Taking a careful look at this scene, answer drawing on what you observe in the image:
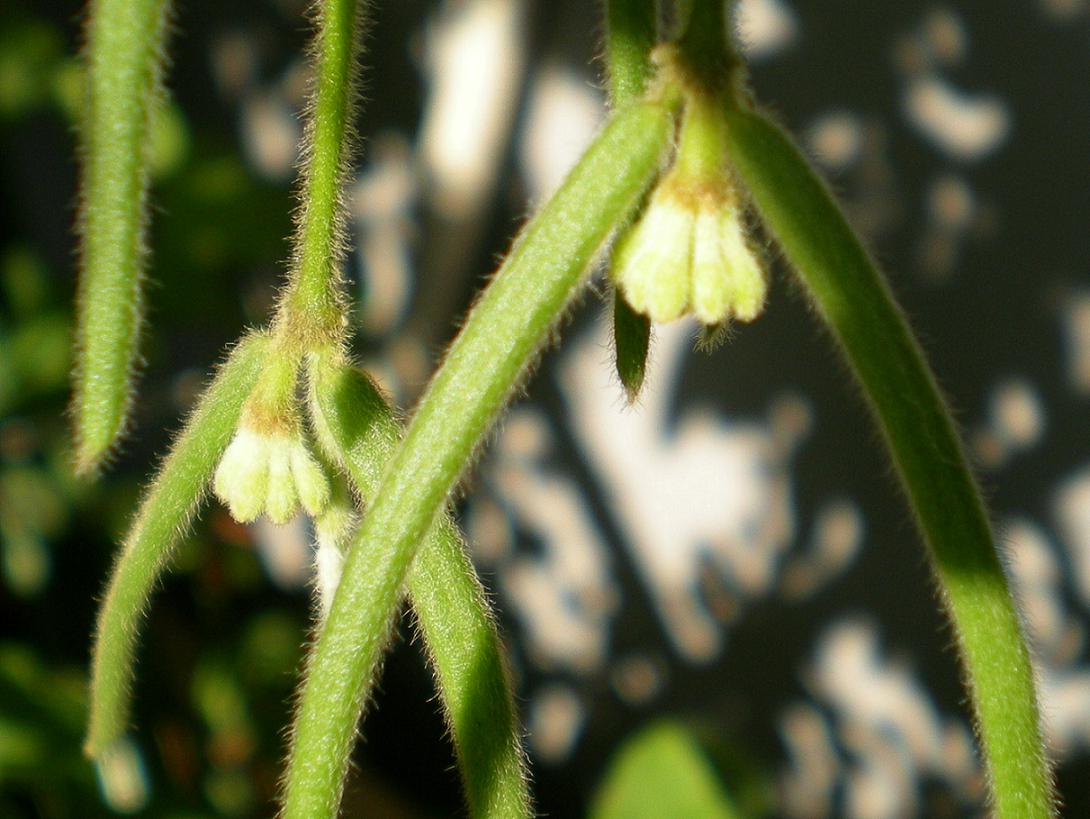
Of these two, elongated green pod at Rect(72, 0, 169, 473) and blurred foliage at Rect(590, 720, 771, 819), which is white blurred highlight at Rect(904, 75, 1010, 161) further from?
elongated green pod at Rect(72, 0, 169, 473)

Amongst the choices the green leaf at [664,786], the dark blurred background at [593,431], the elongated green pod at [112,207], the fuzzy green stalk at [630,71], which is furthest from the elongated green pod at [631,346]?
the green leaf at [664,786]

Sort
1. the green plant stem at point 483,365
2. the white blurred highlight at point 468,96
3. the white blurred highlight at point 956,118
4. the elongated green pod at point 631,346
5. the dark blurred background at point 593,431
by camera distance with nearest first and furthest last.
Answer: the green plant stem at point 483,365 → the elongated green pod at point 631,346 → the dark blurred background at point 593,431 → the white blurred highlight at point 956,118 → the white blurred highlight at point 468,96

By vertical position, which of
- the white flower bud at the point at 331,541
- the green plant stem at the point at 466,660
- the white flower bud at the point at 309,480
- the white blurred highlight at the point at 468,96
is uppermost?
the white blurred highlight at the point at 468,96

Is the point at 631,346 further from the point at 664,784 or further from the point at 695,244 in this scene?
the point at 664,784

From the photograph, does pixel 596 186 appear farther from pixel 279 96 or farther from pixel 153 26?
pixel 279 96

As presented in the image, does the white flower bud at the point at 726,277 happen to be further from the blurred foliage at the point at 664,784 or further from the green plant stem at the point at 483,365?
the blurred foliage at the point at 664,784

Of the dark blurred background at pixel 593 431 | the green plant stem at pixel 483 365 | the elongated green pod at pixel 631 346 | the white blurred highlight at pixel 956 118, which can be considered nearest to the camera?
the green plant stem at pixel 483 365

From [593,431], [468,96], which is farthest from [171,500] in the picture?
[468,96]
